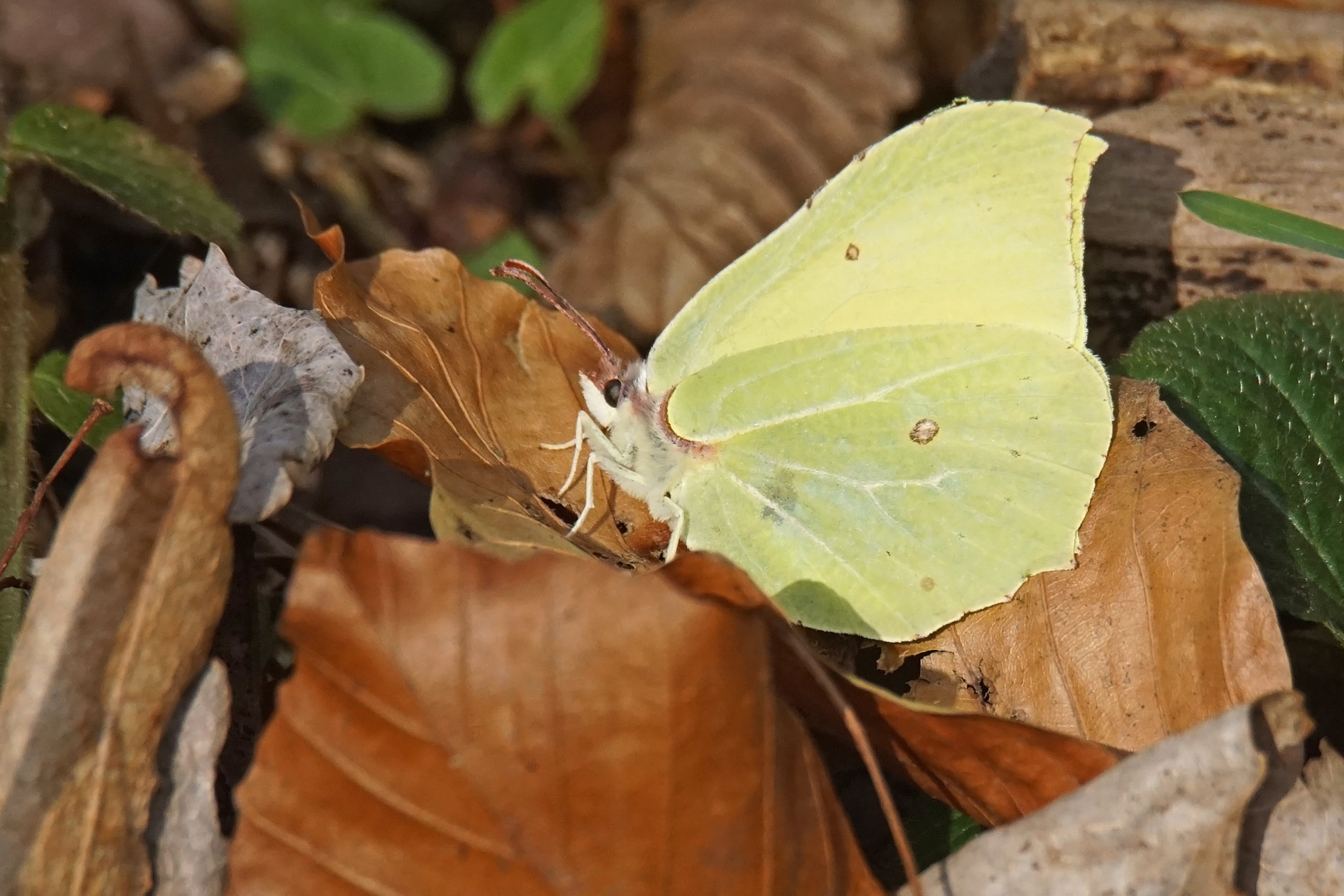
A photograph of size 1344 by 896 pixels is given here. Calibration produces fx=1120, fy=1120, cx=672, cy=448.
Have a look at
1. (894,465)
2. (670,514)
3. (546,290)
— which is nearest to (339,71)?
(546,290)

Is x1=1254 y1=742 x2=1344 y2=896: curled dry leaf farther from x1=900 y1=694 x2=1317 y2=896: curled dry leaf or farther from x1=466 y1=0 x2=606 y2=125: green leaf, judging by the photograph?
x1=466 y1=0 x2=606 y2=125: green leaf

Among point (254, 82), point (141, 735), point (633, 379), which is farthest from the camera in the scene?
point (254, 82)

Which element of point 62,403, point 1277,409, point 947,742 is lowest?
point 947,742

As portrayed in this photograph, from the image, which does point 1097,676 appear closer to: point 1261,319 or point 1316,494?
point 1316,494

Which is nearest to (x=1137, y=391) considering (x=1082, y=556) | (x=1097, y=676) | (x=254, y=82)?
(x=1082, y=556)

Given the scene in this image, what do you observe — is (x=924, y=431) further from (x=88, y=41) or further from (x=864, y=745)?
(x=88, y=41)

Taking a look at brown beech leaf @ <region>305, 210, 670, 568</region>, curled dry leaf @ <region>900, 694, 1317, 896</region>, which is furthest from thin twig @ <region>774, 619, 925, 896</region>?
brown beech leaf @ <region>305, 210, 670, 568</region>

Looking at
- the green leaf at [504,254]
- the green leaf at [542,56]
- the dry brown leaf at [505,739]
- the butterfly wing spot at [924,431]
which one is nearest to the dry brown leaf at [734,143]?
the green leaf at [504,254]
